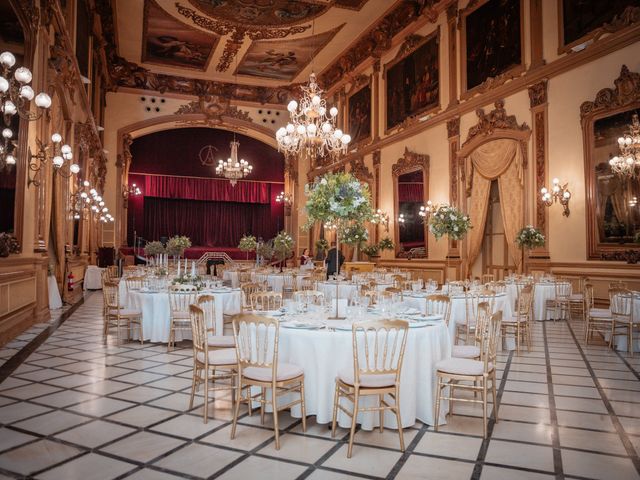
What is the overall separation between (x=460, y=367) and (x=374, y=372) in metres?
0.76

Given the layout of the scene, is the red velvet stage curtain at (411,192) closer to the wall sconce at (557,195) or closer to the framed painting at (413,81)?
the framed painting at (413,81)

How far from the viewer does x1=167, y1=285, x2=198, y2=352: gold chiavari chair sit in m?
6.51

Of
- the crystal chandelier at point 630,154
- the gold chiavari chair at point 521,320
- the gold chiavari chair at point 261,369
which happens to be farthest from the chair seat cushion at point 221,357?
the crystal chandelier at point 630,154

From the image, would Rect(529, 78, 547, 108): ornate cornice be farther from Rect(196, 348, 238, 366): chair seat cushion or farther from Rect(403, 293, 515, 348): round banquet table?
Rect(196, 348, 238, 366): chair seat cushion

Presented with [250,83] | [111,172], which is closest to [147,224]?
[111,172]

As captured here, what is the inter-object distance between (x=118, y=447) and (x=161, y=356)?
114 inches

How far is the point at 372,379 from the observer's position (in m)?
3.40

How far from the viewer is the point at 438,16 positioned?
532 inches

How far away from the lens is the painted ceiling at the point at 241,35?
14.9 m

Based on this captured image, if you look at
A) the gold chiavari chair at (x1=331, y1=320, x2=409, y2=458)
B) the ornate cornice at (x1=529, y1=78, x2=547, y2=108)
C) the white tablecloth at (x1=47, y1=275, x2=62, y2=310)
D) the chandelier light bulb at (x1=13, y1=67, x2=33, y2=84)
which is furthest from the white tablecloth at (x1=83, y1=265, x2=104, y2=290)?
the gold chiavari chair at (x1=331, y1=320, x2=409, y2=458)

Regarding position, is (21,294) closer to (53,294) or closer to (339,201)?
(53,294)

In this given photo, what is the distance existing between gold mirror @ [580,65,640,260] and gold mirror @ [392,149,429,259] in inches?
198

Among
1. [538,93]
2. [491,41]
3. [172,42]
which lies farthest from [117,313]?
[172,42]

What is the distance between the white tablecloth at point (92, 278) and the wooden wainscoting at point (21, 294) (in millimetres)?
6780
